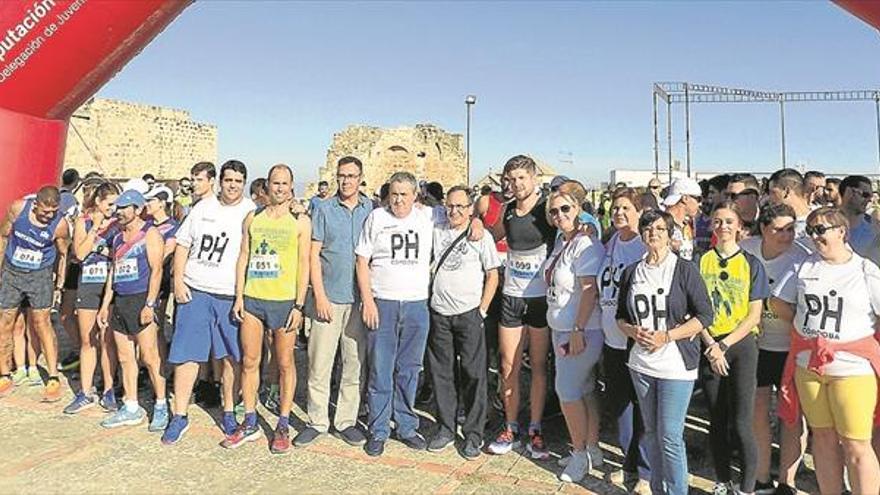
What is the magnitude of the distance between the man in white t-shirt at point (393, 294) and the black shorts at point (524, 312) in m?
0.56

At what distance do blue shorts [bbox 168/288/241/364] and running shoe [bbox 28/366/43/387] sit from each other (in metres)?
2.09

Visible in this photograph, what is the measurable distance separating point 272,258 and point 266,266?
0.22ft

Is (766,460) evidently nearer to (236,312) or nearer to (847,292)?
(847,292)

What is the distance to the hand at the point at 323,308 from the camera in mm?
4402

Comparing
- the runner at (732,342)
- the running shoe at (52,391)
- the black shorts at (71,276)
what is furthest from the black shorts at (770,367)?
the black shorts at (71,276)

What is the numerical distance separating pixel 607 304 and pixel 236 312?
2.41 m

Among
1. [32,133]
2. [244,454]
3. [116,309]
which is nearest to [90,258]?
[116,309]

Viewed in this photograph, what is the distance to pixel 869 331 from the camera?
301cm

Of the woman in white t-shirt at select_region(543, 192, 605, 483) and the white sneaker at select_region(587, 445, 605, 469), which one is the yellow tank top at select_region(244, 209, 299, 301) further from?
the white sneaker at select_region(587, 445, 605, 469)

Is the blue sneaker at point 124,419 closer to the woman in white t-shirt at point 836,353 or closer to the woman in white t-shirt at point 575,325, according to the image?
the woman in white t-shirt at point 575,325

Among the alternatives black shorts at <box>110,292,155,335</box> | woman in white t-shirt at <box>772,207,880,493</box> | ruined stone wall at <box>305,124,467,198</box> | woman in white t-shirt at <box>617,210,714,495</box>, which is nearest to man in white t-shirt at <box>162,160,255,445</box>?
black shorts at <box>110,292,155,335</box>

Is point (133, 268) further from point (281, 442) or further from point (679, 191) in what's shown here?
point (679, 191)

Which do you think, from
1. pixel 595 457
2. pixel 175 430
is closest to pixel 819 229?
pixel 595 457

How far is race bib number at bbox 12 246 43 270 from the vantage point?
17.5 feet
